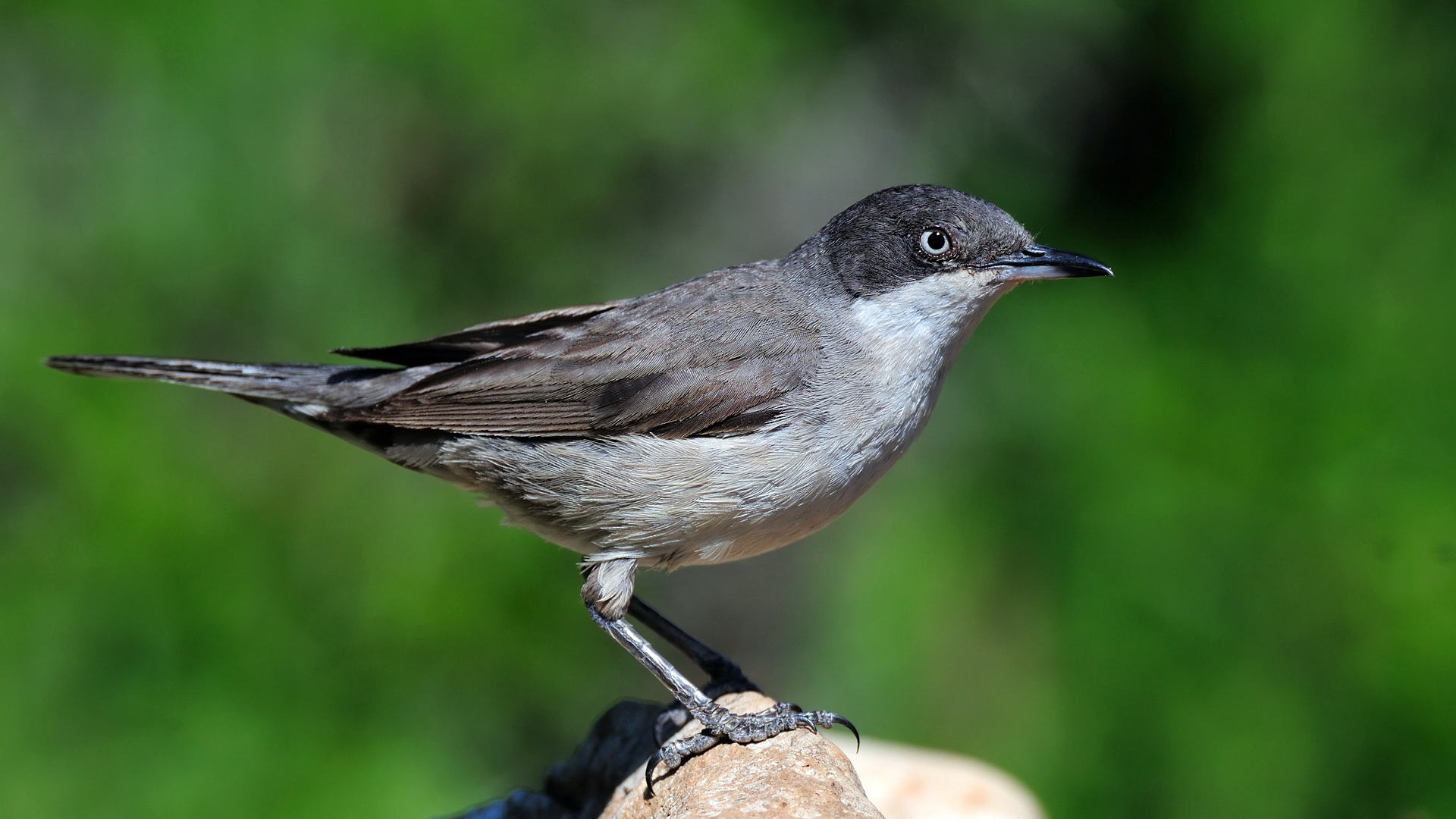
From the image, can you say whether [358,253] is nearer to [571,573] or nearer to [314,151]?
[314,151]

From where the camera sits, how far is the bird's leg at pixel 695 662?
166 inches

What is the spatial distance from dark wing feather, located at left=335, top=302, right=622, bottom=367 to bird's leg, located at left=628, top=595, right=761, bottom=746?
1073 mm

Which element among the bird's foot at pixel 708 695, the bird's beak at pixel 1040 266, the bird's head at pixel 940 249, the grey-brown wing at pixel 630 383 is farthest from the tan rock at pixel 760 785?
the bird's beak at pixel 1040 266

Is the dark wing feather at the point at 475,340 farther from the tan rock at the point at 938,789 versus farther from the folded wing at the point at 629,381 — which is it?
the tan rock at the point at 938,789

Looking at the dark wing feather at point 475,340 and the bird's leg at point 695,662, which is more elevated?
the dark wing feather at point 475,340

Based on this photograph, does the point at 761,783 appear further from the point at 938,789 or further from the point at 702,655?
the point at 938,789

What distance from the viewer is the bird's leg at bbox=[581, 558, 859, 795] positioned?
3.76 meters

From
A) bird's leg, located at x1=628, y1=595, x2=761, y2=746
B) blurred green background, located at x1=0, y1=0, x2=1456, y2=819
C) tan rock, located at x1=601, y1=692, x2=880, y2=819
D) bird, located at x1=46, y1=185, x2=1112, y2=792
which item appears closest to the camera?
tan rock, located at x1=601, y1=692, x2=880, y2=819

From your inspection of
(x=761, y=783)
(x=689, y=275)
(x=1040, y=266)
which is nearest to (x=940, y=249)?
(x=1040, y=266)

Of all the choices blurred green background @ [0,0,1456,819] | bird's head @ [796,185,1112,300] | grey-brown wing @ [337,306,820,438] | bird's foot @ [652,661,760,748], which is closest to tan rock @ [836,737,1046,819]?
bird's foot @ [652,661,760,748]

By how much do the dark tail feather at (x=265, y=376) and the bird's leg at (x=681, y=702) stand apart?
3.49 ft

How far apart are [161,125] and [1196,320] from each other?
17.8 feet

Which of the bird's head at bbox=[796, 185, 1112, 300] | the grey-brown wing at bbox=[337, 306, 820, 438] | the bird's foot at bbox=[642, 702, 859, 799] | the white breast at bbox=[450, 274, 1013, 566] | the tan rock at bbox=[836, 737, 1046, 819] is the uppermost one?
the bird's head at bbox=[796, 185, 1112, 300]

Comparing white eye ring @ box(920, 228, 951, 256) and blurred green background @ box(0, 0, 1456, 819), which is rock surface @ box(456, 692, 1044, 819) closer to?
blurred green background @ box(0, 0, 1456, 819)
